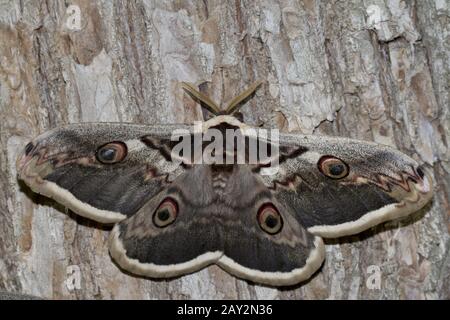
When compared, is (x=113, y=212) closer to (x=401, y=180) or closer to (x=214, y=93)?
(x=214, y=93)

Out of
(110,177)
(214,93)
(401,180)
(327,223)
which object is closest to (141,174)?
(110,177)

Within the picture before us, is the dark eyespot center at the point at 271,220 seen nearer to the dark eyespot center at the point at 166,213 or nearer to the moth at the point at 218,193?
the moth at the point at 218,193

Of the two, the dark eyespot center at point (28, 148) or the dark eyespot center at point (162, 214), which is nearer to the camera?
the dark eyespot center at point (28, 148)

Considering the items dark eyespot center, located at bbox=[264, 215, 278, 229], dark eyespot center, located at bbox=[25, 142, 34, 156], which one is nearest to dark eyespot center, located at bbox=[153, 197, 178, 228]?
dark eyespot center, located at bbox=[264, 215, 278, 229]
